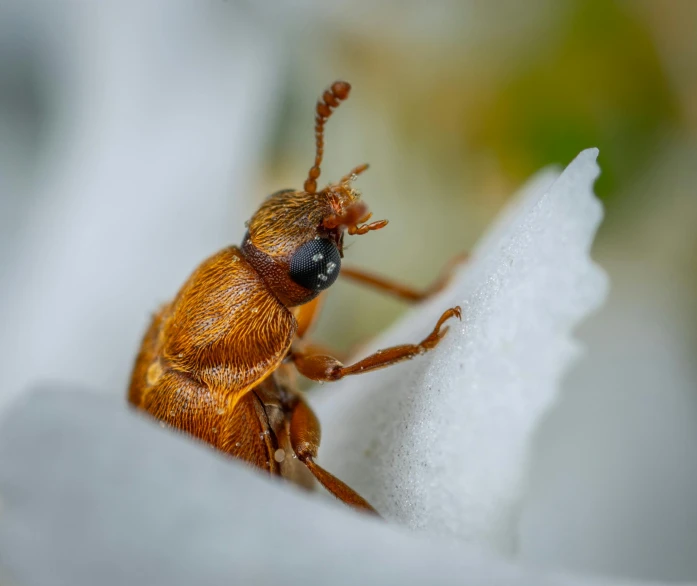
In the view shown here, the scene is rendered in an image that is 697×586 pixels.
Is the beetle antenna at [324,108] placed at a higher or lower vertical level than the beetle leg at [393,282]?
higher

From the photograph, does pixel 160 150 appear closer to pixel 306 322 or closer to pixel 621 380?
pixel 306 322

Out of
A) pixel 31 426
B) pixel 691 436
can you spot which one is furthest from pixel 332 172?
pixel 31 426

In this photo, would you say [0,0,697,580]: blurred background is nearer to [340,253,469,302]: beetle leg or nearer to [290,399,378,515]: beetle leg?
[340,253,469,302]: beetle leg

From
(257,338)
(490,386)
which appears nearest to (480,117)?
(257,338)

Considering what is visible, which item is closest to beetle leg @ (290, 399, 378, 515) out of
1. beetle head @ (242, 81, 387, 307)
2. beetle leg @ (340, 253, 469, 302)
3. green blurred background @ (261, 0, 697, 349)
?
beetle head @ (242, 81, 387, 307)

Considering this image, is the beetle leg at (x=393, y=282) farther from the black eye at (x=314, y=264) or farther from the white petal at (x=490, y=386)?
the white petal at (x=490, y=386)

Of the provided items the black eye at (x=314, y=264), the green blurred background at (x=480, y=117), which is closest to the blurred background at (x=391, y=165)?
the green blurred background at (x=480, y=117)

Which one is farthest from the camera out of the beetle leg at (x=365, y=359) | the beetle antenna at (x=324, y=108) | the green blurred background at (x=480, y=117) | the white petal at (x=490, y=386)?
the green blurred background at (x=480, y=117)

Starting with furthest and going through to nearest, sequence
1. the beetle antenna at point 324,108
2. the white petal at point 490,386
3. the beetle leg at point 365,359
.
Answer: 1. the beetle antenna at point 324,108
2. the beetle leg at point 365,359
3. the white petal at point 490,386
